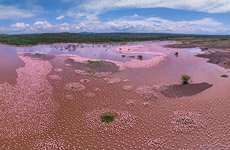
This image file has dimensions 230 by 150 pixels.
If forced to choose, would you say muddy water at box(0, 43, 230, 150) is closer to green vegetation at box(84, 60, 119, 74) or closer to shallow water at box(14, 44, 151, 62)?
green vegetation at box(84, 60, 119, 74)

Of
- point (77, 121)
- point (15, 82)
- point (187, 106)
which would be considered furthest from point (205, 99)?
point (15, 82)

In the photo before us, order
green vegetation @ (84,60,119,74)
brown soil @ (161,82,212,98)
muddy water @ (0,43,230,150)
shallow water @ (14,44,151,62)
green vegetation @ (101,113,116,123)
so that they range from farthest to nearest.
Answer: shallow water @ (14,44,151,62) → green vegetation @ (84,60,119,74) → brown soil @ (161,82,212,98) → green vegetation @ (101,113,116,123) → muddy water @ (0,43,230,150)

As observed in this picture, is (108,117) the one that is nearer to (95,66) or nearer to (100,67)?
(100,67)

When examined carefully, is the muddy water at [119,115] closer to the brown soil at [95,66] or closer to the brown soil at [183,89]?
the brown soil at [183,89]

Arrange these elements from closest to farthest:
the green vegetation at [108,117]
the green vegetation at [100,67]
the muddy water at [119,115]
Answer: the muddy water at [119,115]
the green vegetation at [108,117]
the green vegetation at [100,67]

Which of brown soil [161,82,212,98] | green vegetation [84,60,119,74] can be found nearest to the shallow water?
green vegetation [84,60,119,74]

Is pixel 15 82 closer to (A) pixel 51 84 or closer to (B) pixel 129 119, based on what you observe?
(A) pixel 51 84

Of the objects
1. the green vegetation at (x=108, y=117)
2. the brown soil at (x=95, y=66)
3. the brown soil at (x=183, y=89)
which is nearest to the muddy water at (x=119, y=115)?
the green vegetation at (x=108, y=117)
